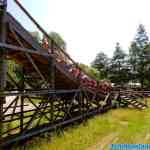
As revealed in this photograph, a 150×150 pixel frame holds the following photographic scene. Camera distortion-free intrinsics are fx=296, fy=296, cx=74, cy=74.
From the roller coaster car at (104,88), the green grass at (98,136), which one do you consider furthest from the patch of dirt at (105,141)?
the roller coaster car at (104,88)

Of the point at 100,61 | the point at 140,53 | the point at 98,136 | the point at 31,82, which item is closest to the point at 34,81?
the point at 31,82

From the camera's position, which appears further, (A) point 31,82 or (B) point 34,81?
→ (B) point 34,81

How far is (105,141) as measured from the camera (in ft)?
34.9

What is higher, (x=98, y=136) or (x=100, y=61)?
(x=100, y=61)

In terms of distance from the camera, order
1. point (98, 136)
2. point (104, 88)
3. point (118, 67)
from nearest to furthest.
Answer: point (98, 136) → point (104, 88) → point (118, 67)

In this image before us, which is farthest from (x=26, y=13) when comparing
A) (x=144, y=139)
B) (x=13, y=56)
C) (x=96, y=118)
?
(x=96, y=118)

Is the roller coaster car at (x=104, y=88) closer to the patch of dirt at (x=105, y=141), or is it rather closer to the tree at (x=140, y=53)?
the patch of dirt at (x=105, y=141)

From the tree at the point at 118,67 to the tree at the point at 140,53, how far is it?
524cm

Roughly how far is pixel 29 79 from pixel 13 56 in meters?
2.33

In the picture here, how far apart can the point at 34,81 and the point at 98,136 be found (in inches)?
163

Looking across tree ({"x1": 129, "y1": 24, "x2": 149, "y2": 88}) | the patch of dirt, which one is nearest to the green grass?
the patch of dirt

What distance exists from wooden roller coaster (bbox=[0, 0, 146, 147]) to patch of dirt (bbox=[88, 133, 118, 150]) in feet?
6.38

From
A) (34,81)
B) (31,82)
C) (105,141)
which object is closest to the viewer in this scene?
(105,141)

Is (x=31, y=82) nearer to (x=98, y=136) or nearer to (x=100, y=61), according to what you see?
(x=98, y=136)
